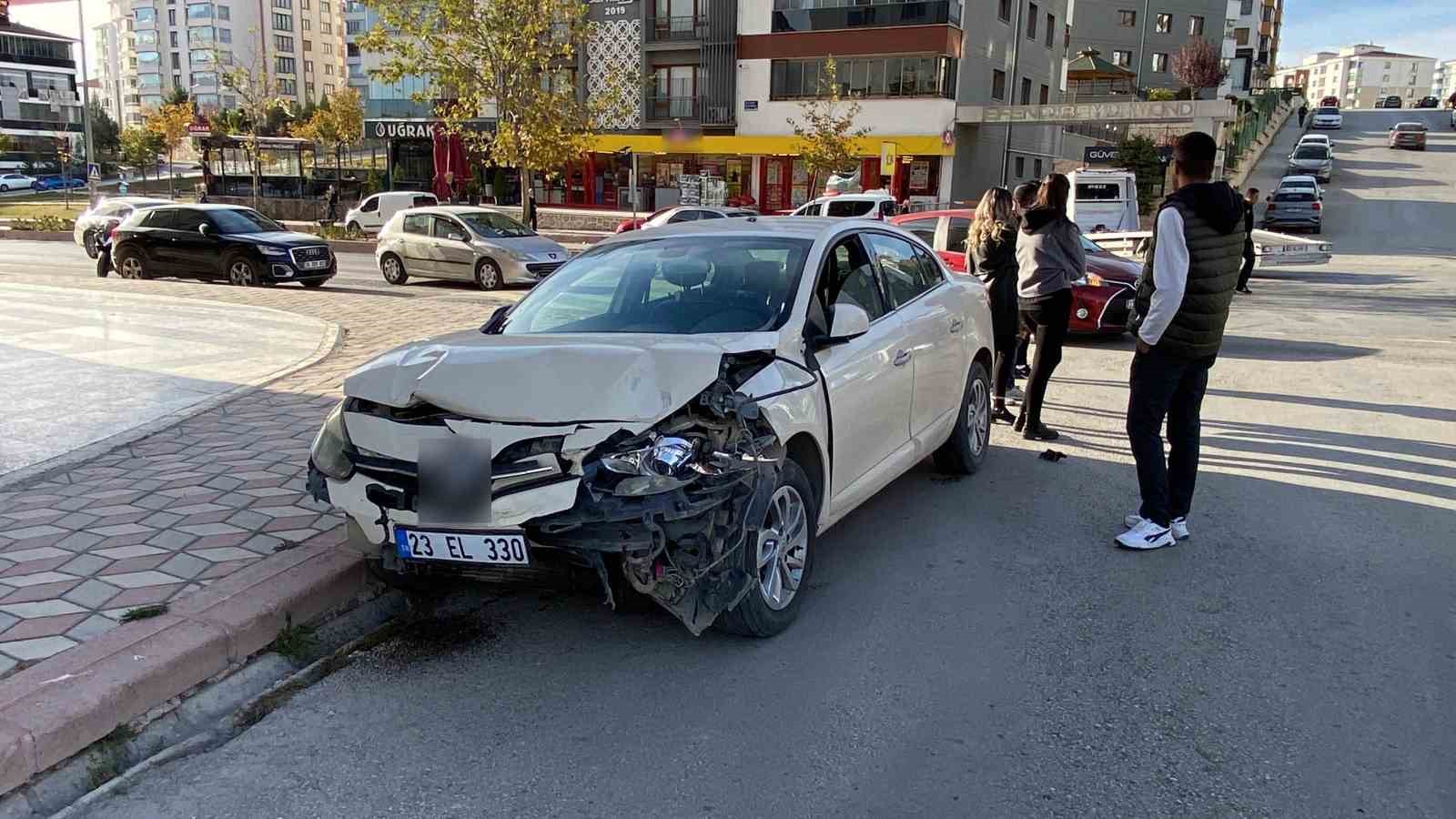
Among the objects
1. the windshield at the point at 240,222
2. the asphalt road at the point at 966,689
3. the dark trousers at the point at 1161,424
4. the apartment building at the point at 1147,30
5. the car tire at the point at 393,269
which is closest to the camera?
the asphalt road at the point at 966,689

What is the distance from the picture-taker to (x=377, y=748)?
11.5 feet

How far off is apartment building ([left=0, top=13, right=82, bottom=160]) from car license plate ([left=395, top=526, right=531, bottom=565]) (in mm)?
102801

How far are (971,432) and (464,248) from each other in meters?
14.5

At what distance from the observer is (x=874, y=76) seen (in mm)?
41219

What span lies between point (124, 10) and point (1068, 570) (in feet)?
509

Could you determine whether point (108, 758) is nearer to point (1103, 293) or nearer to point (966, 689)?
point (966, 689)

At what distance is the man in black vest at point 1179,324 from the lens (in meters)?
5.05

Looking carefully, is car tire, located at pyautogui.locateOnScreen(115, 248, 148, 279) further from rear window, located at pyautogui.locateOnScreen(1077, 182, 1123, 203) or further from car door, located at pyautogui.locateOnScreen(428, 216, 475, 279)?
rear window, located at pyautogui.locateOnScreen(1077, 182, 1123, 203)

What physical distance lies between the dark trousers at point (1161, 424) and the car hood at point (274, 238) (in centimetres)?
1645

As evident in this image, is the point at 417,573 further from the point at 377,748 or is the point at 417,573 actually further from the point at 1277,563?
the point at 1277,563

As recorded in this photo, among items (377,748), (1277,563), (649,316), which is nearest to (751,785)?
(377,748)

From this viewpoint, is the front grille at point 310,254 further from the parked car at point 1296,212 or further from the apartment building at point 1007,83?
the apartment building at point 1007,83

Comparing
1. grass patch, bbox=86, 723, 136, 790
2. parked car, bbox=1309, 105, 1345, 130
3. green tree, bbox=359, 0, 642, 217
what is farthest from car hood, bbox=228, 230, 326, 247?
parked car, bbox=1309, 105, 1345, 130

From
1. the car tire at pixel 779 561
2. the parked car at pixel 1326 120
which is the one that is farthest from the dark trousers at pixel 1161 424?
the parked car at pixel 1326 120
